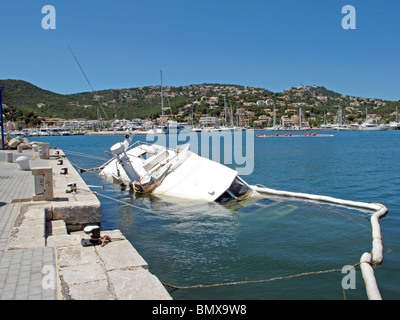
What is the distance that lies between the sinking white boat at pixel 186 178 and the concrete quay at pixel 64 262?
6.34m

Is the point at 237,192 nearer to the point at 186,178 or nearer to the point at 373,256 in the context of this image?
the point at 186,178

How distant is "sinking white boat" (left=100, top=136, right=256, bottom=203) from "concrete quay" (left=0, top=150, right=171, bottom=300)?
6335mm

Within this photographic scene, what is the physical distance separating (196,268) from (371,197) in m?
11.5

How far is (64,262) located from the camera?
502cm

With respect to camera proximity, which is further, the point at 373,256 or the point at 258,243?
the point at 258,243

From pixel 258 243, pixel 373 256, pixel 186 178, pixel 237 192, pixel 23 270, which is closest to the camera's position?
pixel 23 270

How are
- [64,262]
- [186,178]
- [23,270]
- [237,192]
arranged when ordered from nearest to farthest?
[23,270], [64,262], [186,178], [237,192]

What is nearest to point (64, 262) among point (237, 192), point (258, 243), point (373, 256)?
point (258, 243)

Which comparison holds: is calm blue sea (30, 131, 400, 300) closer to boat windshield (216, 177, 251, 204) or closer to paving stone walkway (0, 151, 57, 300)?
boat windshield (216, 177, 251, 204)

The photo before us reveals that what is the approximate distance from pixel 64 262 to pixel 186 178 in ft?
32.6

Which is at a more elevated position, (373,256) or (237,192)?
(237,192)

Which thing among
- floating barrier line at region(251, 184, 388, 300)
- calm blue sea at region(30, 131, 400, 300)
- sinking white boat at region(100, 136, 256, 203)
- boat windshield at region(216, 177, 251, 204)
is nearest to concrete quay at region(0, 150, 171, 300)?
calm blue sea at region(30, 131, 400, 300)
